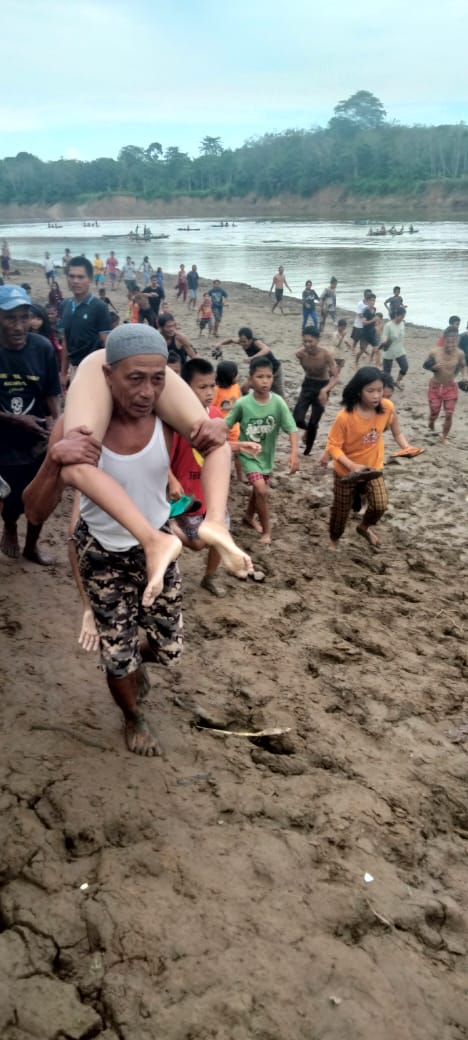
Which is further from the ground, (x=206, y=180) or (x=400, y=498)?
(x=206, y=180)

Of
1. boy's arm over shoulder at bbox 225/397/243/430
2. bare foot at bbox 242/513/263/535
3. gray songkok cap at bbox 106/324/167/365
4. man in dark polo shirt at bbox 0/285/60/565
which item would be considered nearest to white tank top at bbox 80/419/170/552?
gray songkok cap at bbox 106/324/167/365

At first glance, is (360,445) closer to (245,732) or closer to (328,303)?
(245,732)

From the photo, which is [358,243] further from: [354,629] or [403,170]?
[354,629]

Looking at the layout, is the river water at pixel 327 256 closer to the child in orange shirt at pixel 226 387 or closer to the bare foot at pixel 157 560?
the child in orange shirt at pixel 226 387

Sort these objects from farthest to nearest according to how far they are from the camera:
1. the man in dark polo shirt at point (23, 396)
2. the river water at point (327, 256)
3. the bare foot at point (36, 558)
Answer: the river water at point (327, 256), the bare foot at point (36, 558), the man in dark polo shirt at point (23, 396)

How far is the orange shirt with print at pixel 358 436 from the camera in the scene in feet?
17.5

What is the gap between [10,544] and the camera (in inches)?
183

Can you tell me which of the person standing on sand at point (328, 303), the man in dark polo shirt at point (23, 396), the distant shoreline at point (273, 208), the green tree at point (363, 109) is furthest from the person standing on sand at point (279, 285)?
the green tree at point (363, 109)

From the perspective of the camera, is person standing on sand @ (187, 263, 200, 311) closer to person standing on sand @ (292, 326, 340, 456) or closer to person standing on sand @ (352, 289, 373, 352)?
person standing on sand @ (352, 289, 373, 352)

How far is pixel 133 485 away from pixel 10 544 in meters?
2.58

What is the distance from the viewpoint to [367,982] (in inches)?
77.8

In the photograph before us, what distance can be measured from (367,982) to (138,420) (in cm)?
187

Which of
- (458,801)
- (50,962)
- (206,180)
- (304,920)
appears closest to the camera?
(50,962)

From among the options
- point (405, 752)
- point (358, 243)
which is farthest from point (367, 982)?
point (358, 243)
